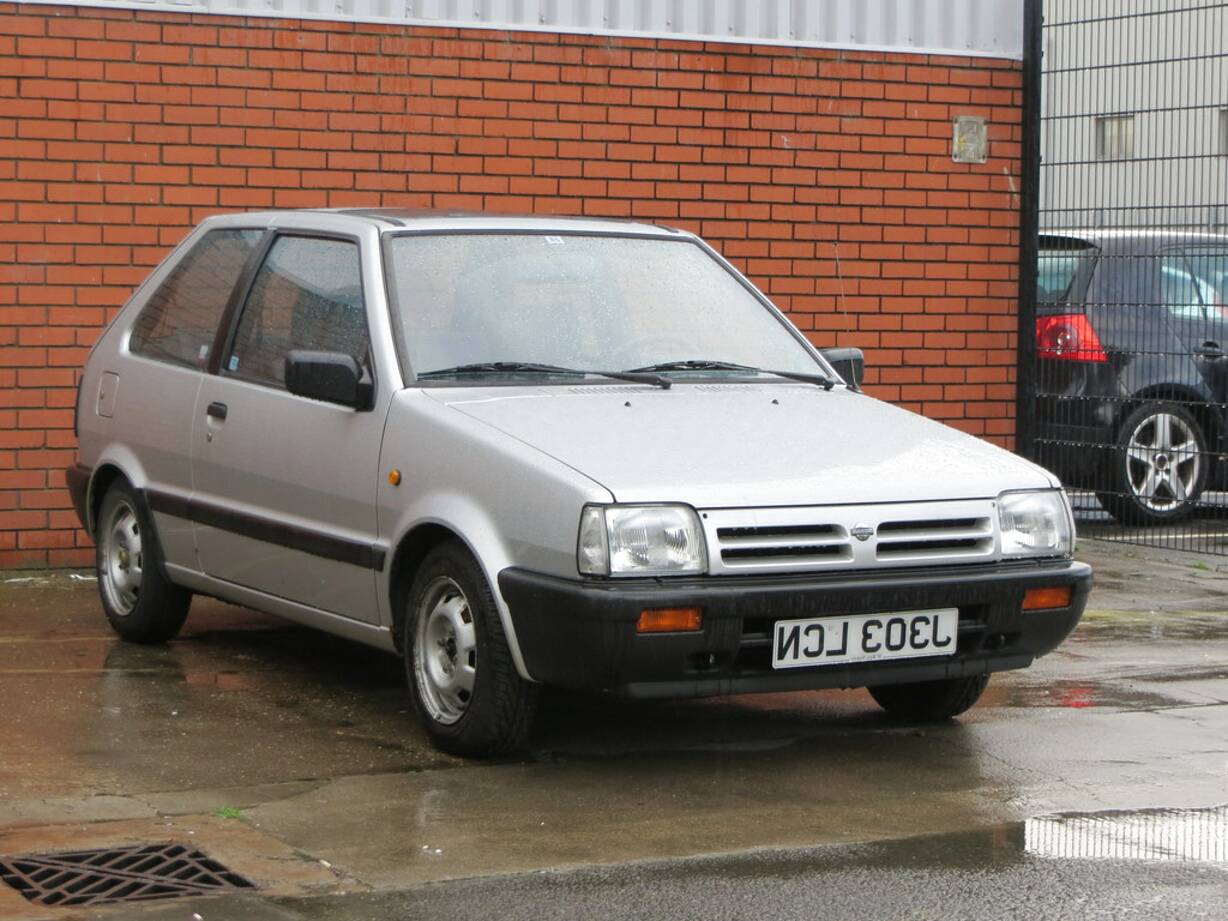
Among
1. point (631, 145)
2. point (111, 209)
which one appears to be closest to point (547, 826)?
point (111, 209)

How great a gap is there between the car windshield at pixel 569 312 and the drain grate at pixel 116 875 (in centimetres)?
196

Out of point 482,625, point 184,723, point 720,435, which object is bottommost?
point 184,723

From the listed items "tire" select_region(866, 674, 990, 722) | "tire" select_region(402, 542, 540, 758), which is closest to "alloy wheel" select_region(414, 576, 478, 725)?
"tire" select_region(402, 542, 540, 758)

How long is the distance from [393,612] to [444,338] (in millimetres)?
877

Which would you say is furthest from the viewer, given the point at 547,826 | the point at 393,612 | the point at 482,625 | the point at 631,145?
the point at 631,145

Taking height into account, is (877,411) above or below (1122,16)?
below

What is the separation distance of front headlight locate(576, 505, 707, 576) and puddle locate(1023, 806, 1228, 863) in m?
1.11

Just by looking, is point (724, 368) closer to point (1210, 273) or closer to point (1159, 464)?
point (1210, 273)

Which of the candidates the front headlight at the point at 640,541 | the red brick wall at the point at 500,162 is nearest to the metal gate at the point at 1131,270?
the red brick wall at the point at 500,162


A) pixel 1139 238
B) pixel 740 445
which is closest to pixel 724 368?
pixel 740 445

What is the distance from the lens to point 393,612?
6.47 meters

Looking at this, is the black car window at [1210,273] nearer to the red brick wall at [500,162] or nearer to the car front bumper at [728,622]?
the red brick wall at [500,162]

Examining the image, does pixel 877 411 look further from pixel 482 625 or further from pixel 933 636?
pixel 482 625

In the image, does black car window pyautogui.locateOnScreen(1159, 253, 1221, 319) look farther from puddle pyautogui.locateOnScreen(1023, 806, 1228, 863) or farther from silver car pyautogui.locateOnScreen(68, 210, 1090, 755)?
puddle pyautogui.locateOnScreen(1023, 806, 1228, 863)
